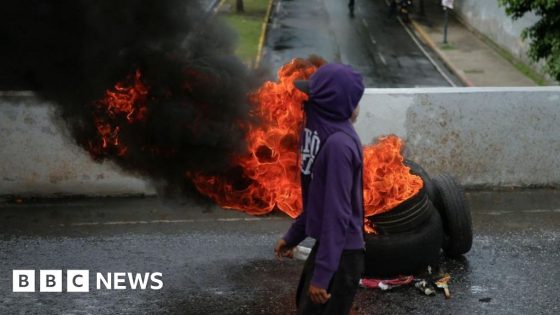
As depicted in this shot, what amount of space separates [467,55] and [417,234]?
19.1 meters

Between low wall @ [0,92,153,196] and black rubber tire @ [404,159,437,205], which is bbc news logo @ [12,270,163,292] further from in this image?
black rubber tire @ [404,159,437,205]

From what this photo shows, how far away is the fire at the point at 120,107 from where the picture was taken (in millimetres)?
5477

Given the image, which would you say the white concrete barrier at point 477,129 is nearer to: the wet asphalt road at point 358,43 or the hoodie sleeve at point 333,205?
the hoodie sleeve at point 333,205

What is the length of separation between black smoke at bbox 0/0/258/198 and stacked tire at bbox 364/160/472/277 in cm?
141

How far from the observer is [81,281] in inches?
227

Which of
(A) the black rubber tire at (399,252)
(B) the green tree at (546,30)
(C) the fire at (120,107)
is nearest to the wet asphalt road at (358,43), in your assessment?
(B) the green tree at (546,30)

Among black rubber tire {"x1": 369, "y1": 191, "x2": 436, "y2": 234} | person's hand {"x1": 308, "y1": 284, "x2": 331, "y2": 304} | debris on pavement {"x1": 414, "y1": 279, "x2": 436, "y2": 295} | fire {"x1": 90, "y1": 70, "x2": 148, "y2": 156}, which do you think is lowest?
debris on pavement {"x1": 414, "y1": 279, "x2": 436, "y2": 295}

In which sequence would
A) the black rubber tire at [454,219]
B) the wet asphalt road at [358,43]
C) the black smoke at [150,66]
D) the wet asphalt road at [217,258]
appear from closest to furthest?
the black smoke at [150,66], the wet asphalt road at [217,258], the black rubber tire at [454,219], the wet asphalt road at [358,43]

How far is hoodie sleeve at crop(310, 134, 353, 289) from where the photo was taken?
357cm

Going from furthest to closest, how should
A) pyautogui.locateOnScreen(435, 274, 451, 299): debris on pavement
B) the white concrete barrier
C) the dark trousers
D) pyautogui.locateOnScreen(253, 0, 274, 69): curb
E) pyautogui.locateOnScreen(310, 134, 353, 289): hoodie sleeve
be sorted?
1. pyautogui.locateOnScreen(253, 0, 274, 69): curb
2. the white concrete barrier
3. pyautogui.locateOnScreen(435, 274, 451, 299): debris on pavement
4. the dark trousers
5. pyautogui.locateOnScreen(310, 134, 353, 289): hoodie sleeve

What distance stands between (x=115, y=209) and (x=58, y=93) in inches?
82.2

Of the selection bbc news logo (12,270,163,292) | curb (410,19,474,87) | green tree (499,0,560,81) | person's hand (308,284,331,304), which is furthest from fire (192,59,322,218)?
curb (410,19,474,87)

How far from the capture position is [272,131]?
212 inches

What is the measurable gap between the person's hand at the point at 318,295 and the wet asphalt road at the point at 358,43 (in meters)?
15.6
